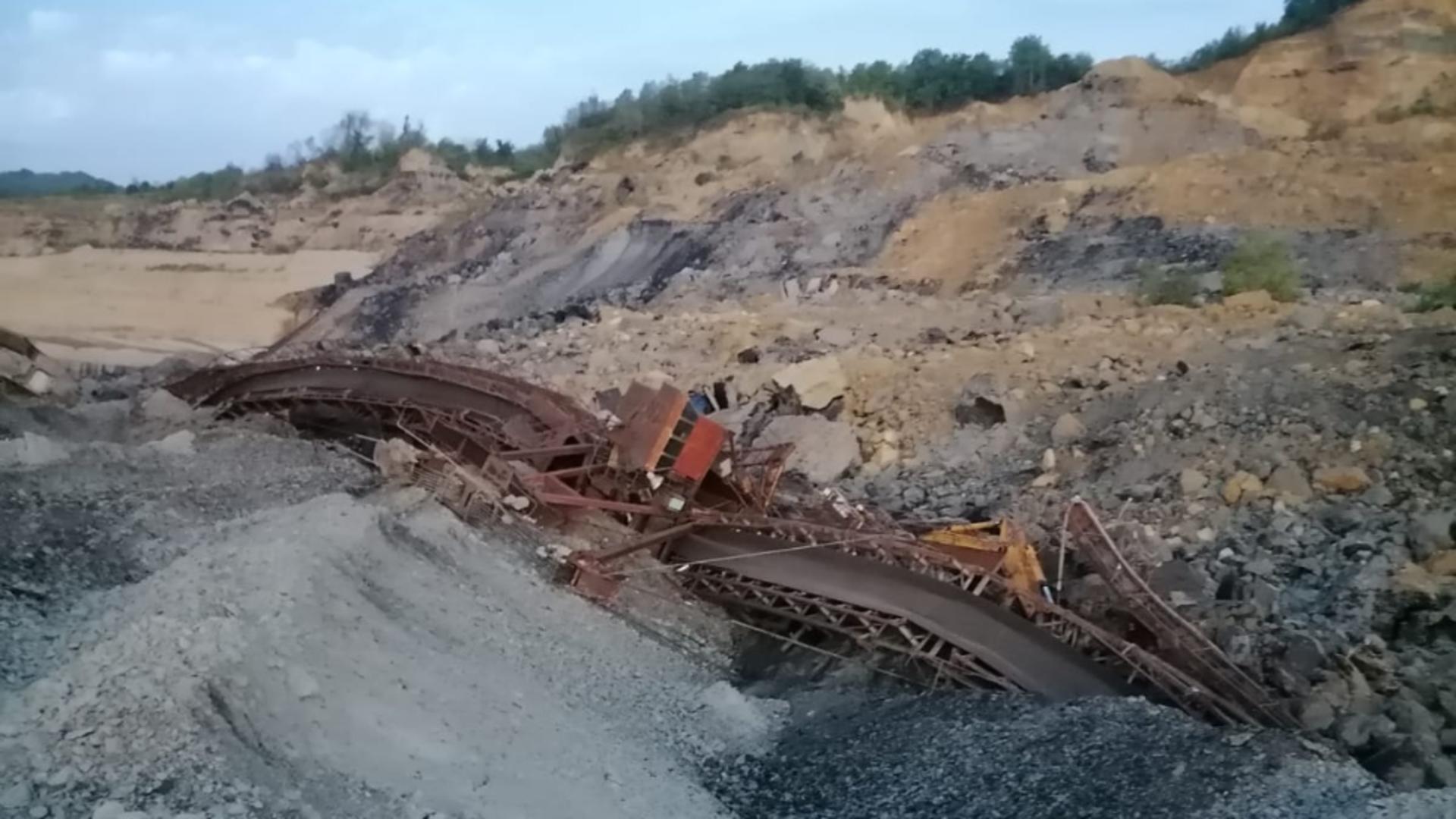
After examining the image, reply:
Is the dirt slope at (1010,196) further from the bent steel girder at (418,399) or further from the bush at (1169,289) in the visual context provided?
the bent steel girder at (418,399)

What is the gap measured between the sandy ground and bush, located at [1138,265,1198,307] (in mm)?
9343

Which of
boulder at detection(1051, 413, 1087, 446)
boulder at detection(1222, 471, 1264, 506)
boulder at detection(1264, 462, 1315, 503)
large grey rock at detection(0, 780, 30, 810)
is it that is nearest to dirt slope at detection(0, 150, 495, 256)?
boulder at detection(1051, 413, 1087, 446)

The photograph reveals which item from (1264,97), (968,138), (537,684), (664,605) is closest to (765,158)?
(968,138)

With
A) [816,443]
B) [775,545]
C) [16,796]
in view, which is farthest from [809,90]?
[16,796]

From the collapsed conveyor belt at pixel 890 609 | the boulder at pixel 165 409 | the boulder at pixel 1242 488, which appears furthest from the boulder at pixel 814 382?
the boulder at pixel 165 409

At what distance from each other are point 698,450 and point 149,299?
10.4 meters

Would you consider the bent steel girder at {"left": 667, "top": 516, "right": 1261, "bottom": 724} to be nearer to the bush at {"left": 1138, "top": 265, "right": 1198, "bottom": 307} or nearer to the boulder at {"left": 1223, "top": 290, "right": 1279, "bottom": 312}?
the boulder at {"left": 1223, "top": 290, "right": 1279, "bottom": 312}

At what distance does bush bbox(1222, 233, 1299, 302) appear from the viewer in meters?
10.6

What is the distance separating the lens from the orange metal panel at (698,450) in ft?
20.9

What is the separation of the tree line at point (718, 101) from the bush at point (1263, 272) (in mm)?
4438

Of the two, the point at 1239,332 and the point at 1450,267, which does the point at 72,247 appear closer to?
the point at 1239,332

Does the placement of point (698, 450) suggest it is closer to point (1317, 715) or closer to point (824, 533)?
point (824, 533)

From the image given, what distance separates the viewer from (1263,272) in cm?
1070

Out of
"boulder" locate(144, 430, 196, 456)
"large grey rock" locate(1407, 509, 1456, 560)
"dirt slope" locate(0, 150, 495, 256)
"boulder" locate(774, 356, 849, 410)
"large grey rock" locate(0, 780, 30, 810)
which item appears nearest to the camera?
"large grey rock" locate(0, 780, 30, 810)
